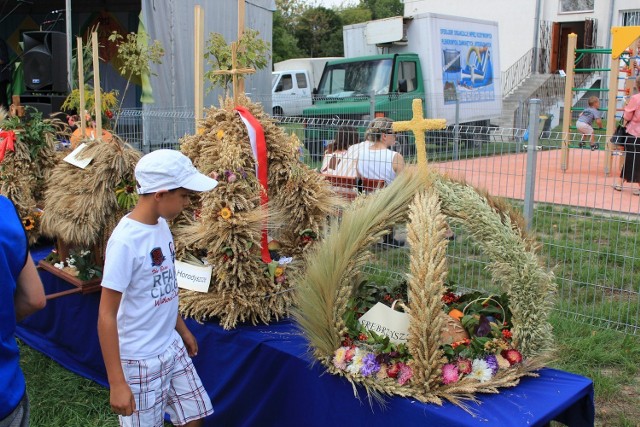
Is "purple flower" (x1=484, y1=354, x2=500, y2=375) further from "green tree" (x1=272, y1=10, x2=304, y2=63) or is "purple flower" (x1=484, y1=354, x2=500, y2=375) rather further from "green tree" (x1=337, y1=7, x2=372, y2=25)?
"green tree" (x1=337, y1=7, x2=372, y2=25)

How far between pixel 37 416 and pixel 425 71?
36.0 ft

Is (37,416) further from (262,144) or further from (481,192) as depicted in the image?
(481,192)

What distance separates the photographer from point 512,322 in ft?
7.06

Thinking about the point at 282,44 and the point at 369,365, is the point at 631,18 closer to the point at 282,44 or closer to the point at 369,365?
the point at 282,44

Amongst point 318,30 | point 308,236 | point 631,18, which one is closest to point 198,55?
point 308,236

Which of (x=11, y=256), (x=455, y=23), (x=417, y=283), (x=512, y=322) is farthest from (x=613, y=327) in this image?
(x=455, y=23)

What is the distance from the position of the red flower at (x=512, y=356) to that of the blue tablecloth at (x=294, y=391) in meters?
0.09

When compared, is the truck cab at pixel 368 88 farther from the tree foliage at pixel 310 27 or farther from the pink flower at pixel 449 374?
the tree foliage at pixel 310 27

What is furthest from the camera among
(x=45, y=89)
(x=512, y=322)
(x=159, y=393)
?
(x=45, y=89)

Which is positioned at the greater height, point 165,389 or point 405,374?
point 405,374

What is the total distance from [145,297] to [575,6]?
2364cm

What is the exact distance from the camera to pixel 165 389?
7.66 ft

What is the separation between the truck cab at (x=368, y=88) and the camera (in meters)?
11.8

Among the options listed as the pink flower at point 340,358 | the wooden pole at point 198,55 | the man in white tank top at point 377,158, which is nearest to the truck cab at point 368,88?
the man in white tank top at point 377,158
